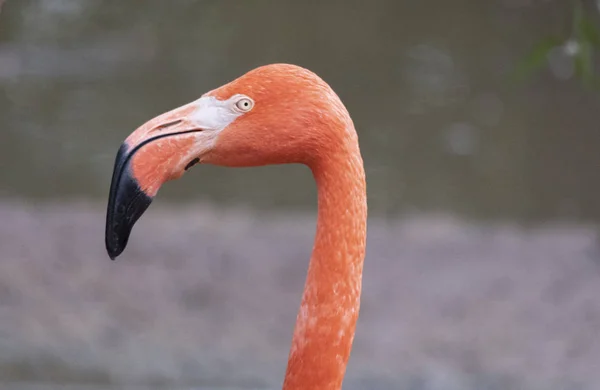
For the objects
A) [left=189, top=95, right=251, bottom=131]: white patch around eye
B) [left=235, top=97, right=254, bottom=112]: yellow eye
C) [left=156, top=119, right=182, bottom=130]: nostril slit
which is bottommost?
[left=156, top=119, right=182, bottom=130]: nostril slit

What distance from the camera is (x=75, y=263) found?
398cm

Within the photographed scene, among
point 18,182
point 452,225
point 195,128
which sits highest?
point 452,225

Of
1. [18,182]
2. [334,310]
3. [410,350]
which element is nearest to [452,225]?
[410,350]

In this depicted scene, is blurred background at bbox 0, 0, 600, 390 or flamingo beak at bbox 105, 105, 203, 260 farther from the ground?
blurred background at bbox 0, 0, 600, 390

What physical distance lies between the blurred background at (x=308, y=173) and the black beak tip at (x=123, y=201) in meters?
2.67

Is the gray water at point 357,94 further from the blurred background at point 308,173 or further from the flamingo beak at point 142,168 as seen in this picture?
the flamingo beak at point 142,168

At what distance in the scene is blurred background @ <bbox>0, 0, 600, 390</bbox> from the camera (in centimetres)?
391

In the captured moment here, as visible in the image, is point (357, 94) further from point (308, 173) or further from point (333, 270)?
point (333, 270)

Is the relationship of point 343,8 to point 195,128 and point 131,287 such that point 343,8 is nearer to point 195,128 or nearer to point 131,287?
point 131,287

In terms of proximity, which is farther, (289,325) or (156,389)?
(289,325)

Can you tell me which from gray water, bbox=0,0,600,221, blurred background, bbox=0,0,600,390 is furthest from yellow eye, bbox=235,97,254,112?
gray water, bbox=0,0,600,221

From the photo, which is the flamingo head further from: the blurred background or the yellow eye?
the blurred background

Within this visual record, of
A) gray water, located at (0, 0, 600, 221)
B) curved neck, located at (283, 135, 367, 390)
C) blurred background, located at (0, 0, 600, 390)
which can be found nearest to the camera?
curved neck, located at (283, 135, 367, 390)

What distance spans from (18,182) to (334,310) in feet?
13.7
